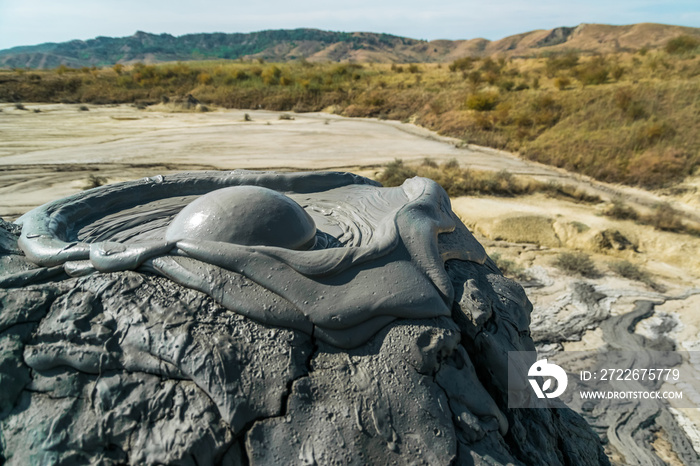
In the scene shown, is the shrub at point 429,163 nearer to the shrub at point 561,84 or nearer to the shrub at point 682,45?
the shrub at point 561,84

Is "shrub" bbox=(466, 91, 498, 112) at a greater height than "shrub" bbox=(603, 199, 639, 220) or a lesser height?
greater

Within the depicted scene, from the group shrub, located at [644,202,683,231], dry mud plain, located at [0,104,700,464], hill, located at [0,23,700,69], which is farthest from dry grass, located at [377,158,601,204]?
hill, located at [0,23,700,69]

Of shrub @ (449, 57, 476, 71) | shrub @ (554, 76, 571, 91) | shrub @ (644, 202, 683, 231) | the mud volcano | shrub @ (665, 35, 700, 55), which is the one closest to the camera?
the mud volcano

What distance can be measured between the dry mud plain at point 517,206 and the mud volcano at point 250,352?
2.05 m

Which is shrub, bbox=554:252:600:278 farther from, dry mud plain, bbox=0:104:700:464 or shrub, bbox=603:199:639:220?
shrub, bbox=603:199:639:220

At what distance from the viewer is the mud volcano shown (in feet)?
4.64

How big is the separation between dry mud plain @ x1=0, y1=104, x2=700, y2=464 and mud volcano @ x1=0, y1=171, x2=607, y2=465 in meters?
2.05

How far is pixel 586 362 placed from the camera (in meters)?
3.79

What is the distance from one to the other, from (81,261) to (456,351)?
1.71 metres

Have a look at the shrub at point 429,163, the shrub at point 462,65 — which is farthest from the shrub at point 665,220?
the shrub at point 462,65

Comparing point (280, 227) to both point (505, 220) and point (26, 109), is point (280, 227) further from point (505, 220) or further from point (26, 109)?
point (26, 109)

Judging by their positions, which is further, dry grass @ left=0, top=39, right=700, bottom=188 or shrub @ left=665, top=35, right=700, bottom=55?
shrub @ left=665, top=35, right=700, bottom=55

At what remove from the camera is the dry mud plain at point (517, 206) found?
4.01 m

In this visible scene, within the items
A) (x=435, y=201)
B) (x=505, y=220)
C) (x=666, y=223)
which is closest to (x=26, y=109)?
(x=505, y=220)
